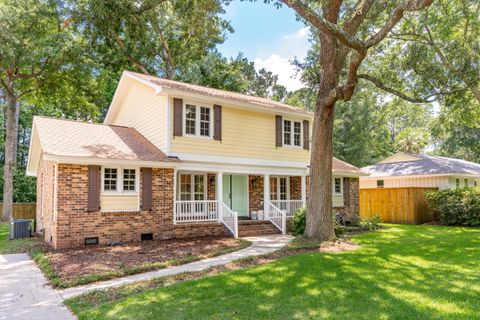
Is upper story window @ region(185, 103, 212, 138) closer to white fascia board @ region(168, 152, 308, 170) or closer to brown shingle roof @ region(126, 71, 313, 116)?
brown shingle roof @ region(126, 71, 313, 116)

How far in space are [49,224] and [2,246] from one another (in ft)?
5.80

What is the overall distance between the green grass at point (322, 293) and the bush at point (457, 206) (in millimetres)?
9992

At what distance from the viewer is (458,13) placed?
58.0 feet

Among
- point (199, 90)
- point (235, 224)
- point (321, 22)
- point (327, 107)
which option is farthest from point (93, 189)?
point (321, 22)

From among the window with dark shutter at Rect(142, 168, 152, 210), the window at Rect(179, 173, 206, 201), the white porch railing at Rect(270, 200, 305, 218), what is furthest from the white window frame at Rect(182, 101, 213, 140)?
the white porch railing at Rect(270, 200, 305, 218)

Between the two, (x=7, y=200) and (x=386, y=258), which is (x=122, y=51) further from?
(x=386, y=258)

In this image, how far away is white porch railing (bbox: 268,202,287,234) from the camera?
14.9m

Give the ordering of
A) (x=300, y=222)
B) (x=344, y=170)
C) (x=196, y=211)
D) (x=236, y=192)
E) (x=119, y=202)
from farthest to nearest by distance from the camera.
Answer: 1. (x=344, y=170)
2. (x=236, y=192)
3. (x=196, y=211)
4. (x=300, y=222)
5. (x=119, y=202)

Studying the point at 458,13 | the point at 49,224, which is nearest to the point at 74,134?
the point at 49,224

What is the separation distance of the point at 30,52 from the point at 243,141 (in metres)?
14.9

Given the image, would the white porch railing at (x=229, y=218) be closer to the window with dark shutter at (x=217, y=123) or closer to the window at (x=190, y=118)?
the window with dark shutter at (x=217, y=123)

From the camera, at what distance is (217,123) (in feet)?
47.7

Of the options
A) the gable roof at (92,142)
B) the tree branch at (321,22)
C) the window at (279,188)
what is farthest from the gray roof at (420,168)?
the gable roof at (92,142)

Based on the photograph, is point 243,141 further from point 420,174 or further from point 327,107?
point 420,174
